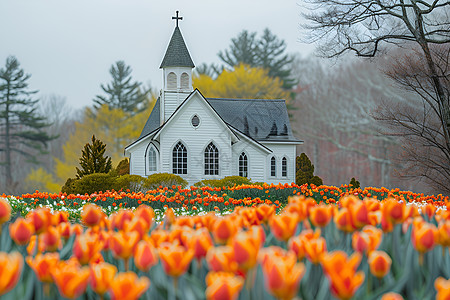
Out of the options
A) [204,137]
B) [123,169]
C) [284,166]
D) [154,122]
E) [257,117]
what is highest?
[257,117]

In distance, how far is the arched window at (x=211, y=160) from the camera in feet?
79.8

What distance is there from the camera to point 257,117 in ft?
95.2

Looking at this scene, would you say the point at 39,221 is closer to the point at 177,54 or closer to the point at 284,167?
the point at 177,54

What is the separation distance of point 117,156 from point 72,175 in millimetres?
5005

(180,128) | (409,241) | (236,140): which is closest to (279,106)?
(236,140)

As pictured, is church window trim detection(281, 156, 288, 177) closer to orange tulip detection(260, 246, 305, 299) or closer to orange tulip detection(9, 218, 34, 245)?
orange tulip detection(9, 218, 34, 245)

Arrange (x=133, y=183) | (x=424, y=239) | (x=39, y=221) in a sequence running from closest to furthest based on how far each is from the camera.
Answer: (x=424, y=239)
(x=39, y=221)
(x=133, y=183)

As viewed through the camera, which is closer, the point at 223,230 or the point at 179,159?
the point at 223,230

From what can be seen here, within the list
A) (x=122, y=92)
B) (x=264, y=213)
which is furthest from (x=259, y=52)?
(x=264, y=213)

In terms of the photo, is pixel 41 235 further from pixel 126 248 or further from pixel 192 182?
pixel 192 182

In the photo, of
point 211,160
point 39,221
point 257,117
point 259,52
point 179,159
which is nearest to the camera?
point 39,221

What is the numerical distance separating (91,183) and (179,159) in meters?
7.79

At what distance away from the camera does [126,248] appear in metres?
1.88

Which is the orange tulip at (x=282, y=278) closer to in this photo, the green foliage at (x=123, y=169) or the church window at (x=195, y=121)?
the church window at (x=195, y=121)
